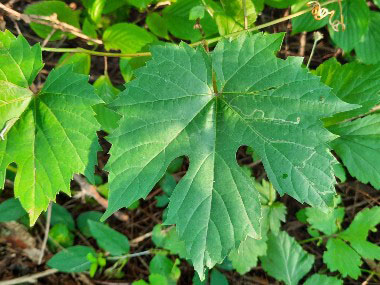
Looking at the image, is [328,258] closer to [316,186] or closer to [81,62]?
[316,186]

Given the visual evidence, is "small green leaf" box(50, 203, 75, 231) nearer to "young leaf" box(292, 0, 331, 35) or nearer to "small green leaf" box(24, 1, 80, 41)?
"small green leaf" box(24, 1, 80, 41)

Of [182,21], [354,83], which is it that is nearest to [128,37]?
[182,21]

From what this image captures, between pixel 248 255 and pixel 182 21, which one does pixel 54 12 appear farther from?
pixel 248 255

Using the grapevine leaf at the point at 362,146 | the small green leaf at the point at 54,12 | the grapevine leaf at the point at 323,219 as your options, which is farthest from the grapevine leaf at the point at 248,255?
the small green leaf at the point at 54,12

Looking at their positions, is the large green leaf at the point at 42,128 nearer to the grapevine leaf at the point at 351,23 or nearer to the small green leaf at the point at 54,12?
the small green leaf at the point at 54,12

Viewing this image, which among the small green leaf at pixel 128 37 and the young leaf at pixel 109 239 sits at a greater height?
the small green leaf at pixel 128 37

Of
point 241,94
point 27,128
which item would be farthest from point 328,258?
point 27,128

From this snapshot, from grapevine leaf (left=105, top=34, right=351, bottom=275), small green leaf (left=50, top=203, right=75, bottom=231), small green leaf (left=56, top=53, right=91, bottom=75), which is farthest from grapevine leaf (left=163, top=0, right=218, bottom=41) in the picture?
→ small green leaf (left=50, top=203, right=75, bottom=231)
